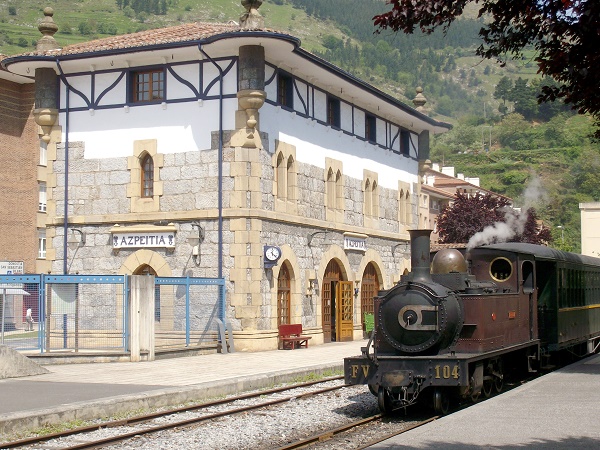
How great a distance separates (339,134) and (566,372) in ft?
46.0

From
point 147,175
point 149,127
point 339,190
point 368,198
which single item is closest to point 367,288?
point 368,198

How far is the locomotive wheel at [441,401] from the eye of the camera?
523 inches

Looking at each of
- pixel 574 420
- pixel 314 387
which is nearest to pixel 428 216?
pixel 314 387

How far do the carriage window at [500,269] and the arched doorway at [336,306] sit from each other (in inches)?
495

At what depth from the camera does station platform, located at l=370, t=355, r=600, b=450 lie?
31.3 ft

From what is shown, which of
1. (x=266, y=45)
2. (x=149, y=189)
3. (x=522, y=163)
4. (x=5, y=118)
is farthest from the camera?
(x=522, y=163)

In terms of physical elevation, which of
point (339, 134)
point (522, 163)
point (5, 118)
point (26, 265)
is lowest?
point (26, 265)

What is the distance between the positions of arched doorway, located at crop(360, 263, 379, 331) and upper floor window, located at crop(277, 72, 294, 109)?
24.1 ft

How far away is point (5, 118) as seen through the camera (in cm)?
4200

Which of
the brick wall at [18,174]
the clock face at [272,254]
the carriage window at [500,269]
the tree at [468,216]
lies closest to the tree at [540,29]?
the carriage window at [500,269]

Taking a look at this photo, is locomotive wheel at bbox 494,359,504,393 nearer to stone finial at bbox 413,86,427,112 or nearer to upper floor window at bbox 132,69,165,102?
upper floor window at bbox 132,69,165,102

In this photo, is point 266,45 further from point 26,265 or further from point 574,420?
point 26,265

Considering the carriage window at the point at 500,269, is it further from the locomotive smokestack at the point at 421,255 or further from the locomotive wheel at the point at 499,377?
the locomotive smokestack at the point at 421,255

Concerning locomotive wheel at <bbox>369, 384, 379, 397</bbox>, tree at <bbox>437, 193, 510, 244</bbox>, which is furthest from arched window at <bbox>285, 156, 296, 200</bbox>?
tree at <bbox>437, 193, 510, 244</bbox>
